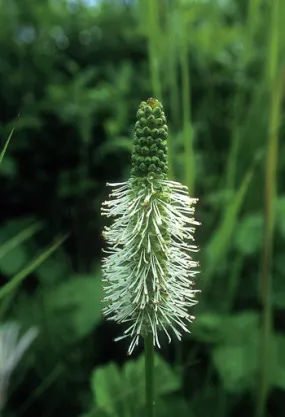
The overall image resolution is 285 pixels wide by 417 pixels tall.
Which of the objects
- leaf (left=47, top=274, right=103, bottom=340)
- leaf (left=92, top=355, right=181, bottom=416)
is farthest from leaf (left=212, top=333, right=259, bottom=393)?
leaf (left=47, top=274, right=103, bottom=340)

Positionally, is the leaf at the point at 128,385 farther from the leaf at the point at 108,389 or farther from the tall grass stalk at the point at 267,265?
the tall grass stalk at the point at 267,265

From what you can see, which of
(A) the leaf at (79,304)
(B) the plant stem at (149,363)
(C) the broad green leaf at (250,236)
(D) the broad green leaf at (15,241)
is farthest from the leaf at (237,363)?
(B) the plant stem at (149,363)

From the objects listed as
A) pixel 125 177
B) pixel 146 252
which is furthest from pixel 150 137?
pixel 125 177

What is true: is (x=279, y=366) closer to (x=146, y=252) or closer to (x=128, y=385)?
(x=128, y=385)

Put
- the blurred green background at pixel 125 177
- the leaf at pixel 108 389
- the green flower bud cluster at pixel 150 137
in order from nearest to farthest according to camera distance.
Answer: the green flower bud cluster at pixel 150 137 < the leaf at pixel 108 389 < the blurred green background at pixel 125 177

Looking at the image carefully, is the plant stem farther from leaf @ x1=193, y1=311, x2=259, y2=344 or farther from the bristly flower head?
leaf @ x1=193, y1=311, x2=259, y2=344

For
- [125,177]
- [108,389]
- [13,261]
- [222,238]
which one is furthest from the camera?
[125,177]

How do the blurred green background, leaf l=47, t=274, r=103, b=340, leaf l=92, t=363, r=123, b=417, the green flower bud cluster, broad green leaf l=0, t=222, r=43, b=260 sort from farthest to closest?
leaf l=47, t=274, r=103, b=340, the blurred green background, broad green leaf l=0, t=222, r=43, b=260, leaf l=92, t=363, r=123, b=417, the green flower bud cluster
